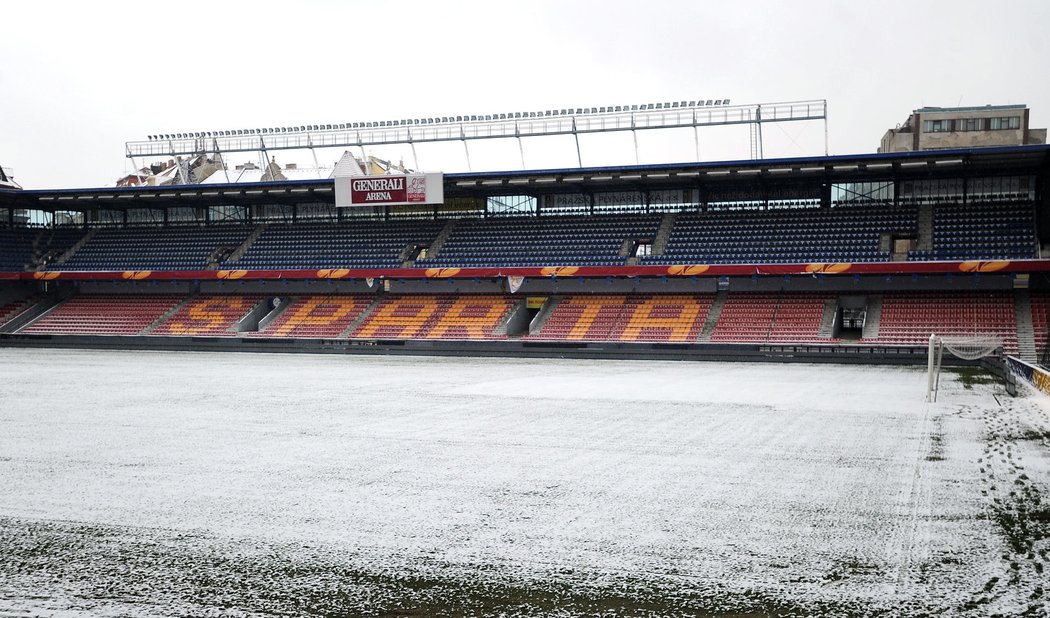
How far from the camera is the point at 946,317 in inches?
1484

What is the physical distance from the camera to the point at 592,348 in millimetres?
40906

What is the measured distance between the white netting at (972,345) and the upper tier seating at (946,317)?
1.77ft

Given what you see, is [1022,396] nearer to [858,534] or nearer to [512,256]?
[858,534]

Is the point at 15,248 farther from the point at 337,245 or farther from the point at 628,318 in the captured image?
the point at 628,318

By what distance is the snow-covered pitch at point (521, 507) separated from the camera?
7.19 m

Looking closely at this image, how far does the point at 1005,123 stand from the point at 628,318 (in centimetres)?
5123

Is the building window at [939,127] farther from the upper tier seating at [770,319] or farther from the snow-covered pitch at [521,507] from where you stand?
the snow-covered pitch at [521,507]

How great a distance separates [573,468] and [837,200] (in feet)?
125

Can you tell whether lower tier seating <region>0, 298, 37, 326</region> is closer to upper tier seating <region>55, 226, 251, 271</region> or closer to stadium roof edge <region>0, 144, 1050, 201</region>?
upper tier seating <region>55, 226, 251, 271</region>

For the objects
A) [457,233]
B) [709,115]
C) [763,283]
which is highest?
[709,115]

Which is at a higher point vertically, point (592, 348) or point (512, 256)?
point (512, 256)

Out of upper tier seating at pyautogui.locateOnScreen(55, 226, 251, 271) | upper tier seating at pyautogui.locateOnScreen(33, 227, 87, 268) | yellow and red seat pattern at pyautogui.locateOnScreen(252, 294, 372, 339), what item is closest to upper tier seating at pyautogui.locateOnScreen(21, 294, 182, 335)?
upper tier seating at pyautogui.locateOnScreen(55, 226, 251, 271)

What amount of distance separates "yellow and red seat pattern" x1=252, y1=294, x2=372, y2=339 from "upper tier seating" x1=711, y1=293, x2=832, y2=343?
21189 mm

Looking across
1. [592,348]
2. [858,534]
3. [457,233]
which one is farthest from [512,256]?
[858,534]
